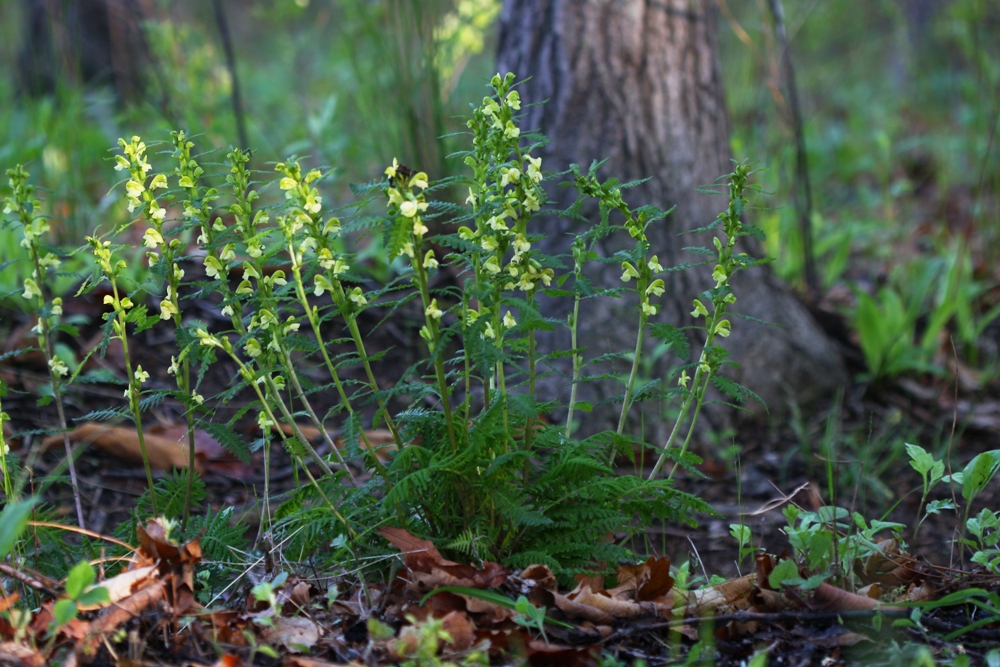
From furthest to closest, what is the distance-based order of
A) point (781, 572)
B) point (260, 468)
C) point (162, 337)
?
point (162, 337)
point (260, 468)
point (781, 572)

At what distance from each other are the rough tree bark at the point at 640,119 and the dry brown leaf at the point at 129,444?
4.43 feet

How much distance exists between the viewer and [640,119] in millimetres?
2820

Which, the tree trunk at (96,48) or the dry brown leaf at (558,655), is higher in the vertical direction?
the tree trunk at (96,48)

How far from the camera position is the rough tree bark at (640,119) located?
277 cm

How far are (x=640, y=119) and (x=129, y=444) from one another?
2.02 metres

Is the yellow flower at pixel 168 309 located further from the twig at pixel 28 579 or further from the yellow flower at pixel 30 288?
the twig at pixel 28 579

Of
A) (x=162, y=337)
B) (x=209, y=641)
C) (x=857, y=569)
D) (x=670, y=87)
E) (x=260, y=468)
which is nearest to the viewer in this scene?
(x=209, y=641)

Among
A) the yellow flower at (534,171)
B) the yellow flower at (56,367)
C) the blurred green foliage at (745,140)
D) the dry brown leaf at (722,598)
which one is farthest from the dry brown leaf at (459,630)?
the blurred green foliage at (745,140)

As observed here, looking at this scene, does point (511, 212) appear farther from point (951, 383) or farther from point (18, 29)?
point (18, 29)

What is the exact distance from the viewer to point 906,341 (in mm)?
3154

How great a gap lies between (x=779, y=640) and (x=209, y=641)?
1.00m

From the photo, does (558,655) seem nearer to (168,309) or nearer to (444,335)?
(444,335)

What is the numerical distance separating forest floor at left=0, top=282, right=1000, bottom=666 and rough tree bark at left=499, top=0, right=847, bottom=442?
347 millimetres

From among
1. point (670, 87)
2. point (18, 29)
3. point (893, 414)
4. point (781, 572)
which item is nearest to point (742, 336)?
point (893, 414)
